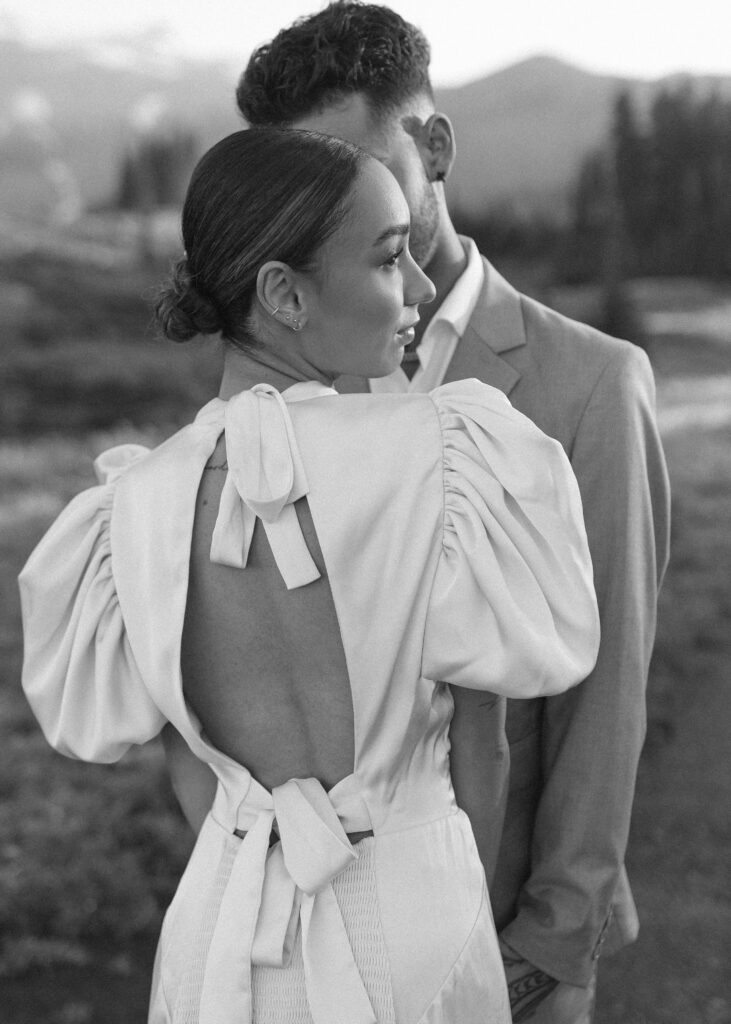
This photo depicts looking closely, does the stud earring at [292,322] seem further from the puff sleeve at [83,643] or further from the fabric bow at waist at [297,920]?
the fabric bow at waist at [297,920]

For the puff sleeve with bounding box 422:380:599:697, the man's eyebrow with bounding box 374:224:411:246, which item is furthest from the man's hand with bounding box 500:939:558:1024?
the man's eyebrow with bounding box 374:224:411:246

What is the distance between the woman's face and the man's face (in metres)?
0.37

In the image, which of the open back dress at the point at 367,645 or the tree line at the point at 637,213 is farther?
the tree line at the point at 637,213

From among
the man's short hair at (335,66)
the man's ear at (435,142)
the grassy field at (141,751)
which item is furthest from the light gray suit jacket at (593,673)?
the grassy field at (141,751)

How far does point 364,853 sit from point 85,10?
4.06 meters

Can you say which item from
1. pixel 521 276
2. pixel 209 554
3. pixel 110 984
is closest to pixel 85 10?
pixel 521 276

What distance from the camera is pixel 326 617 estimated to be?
41.1 inches

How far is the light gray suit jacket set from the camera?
51.9 inches

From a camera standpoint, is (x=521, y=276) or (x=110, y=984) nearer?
(x=110, y=984)

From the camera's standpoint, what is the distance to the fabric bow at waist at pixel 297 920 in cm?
104

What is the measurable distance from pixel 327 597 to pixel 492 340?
562mm

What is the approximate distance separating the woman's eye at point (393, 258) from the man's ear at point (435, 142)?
494 mm

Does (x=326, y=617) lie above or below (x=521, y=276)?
above

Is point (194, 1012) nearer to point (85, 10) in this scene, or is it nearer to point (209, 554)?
point (209, 554)
